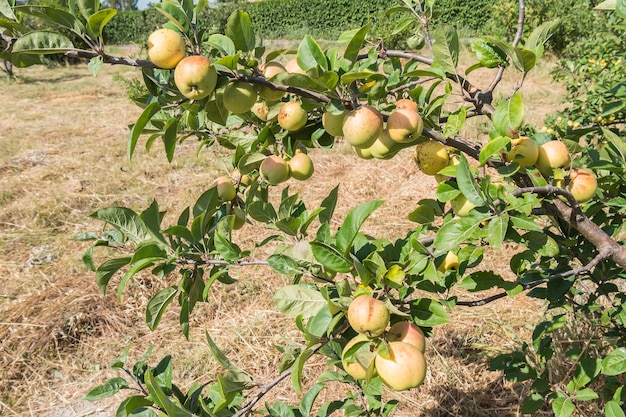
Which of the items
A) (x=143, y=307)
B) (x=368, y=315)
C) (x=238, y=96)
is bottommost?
(x=143, y=307)

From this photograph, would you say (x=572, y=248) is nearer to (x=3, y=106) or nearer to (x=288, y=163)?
(x=288, y=163)

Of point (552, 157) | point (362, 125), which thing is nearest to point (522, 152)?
point (552, 157)

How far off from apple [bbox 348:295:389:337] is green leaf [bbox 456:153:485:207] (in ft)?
0.73

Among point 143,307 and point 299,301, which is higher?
point 299,301

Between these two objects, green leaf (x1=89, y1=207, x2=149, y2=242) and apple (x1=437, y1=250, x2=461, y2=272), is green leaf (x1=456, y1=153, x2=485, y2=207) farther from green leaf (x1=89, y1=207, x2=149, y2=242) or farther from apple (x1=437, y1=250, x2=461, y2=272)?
green leaf (x1=89, y1=207, x2=149, y2=242)

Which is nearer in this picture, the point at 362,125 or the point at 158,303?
the point at 362,125

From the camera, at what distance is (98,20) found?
29.0 inches

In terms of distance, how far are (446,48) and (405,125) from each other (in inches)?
7.7

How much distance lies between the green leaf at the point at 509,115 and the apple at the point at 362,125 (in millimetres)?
200

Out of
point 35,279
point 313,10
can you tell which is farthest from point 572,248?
point 313,10

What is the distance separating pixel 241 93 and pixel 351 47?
0.20 meters

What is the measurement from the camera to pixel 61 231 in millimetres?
3746

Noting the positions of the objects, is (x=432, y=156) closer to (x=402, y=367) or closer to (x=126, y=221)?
(x=402, y=367)

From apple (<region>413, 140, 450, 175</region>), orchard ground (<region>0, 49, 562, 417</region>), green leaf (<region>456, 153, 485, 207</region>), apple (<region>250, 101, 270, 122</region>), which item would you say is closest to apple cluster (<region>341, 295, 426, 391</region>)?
green leaf (<region>456, 153, 485, 207</region>)
